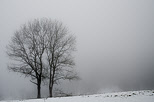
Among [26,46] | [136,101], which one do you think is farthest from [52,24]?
[136,101]

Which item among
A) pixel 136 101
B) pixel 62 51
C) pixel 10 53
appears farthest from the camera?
pixel 62 51

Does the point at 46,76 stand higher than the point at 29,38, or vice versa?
the point at 29,38

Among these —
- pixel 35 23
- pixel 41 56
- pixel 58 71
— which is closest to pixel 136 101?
pixel 58 71

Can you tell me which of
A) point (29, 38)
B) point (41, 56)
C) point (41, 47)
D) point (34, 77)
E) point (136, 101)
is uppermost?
point (29, 38)

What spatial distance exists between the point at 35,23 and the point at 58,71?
28.8ft

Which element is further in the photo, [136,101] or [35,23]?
[35,23]

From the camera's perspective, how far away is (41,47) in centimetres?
1858

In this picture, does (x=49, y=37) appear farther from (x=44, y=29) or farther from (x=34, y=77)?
(x=34, y=77)

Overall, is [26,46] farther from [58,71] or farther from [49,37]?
[58,71]

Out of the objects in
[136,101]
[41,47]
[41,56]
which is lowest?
[136,101]

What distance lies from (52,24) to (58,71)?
7899 millimetres

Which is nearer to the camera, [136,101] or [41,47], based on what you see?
[136,101]

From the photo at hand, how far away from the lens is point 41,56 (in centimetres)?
1850

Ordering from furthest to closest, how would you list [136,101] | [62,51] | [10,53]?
[62,51] → [10,53] → [136,101]
